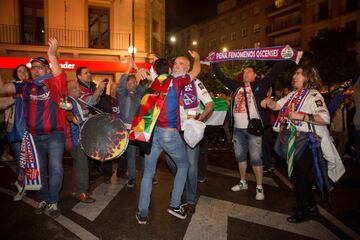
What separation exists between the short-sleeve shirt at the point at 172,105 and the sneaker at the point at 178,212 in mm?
1179

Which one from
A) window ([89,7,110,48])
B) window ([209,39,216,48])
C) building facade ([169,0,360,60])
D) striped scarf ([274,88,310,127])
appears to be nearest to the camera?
striped scarf ([274,88,310,127])

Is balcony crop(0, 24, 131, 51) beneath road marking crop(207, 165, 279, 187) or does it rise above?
above

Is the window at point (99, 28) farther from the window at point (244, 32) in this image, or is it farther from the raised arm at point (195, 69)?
the window at point (244, 32)

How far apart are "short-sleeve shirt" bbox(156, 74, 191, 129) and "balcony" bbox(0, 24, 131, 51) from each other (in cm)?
1693

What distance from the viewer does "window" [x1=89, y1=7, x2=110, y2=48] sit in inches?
782

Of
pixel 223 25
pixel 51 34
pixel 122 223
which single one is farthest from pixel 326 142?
pixel 223 25

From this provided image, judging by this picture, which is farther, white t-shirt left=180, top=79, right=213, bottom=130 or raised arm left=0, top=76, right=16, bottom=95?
white t-shirt left=180, top=79, right=213, bottom=130

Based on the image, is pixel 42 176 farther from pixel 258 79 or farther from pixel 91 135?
pixel 258 79

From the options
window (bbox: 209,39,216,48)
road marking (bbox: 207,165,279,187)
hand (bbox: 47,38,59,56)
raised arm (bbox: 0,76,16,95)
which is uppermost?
window (bbox: 209,39,216,48)

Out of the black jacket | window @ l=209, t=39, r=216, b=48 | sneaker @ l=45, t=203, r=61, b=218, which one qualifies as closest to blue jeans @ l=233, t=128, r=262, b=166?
the black jacket

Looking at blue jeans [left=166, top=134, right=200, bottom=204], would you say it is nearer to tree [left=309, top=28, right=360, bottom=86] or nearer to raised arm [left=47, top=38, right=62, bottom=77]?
raised arm [left=47, top=38, right=62, bottom=77]

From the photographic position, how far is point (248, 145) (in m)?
5.23

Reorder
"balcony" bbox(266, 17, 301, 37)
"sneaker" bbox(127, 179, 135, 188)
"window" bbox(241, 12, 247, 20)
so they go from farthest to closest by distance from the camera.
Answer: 1. "window" bbox(241, 12, 247, 20)
2. "balcony" bbox(266, 17, 301, 37)
3. "sneaker" bbox(127, 179, 135, 188)

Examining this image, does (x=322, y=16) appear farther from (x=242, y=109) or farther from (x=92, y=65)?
(x=242, y=109)
